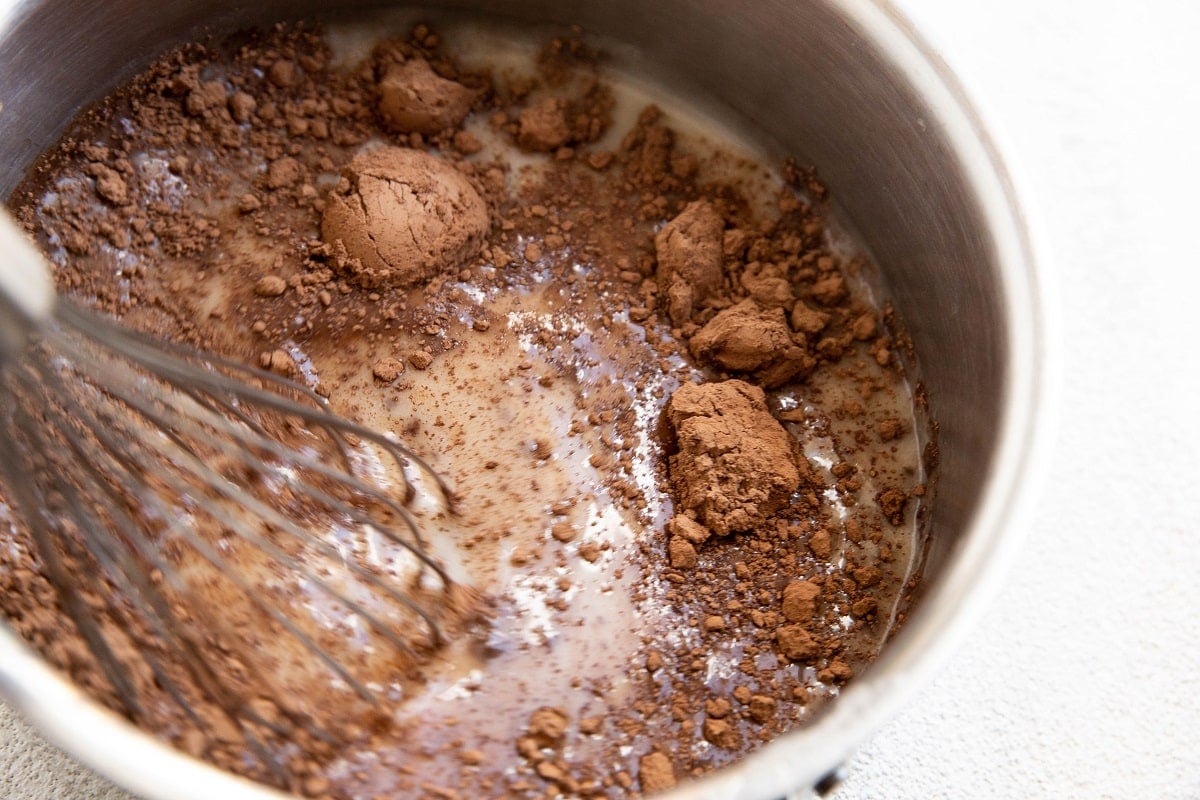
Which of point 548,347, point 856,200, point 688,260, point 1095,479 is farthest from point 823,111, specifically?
point 1095,479

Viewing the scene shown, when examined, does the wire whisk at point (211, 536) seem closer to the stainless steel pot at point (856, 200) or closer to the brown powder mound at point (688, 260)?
the stainless steel pot at point (856, 200)

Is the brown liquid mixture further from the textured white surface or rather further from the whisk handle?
the whisk handle

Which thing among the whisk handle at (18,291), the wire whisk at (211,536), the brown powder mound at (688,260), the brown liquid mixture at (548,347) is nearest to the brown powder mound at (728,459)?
the brown liquid mixture at (548,347)

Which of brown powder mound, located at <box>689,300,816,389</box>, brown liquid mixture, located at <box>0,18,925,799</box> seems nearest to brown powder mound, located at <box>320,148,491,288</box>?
brown liquid mixture, located at <box>0,18,925,799</box>

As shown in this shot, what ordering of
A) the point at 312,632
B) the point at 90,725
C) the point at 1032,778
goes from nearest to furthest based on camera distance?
the point at 90,725
the point at 312,632
the point at 1032,778

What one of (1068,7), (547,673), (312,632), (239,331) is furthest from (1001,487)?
(1068,7)

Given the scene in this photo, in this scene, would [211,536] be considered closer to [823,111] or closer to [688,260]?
[688,260]

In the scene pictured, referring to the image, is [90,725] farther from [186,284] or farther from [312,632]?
[186,284]
